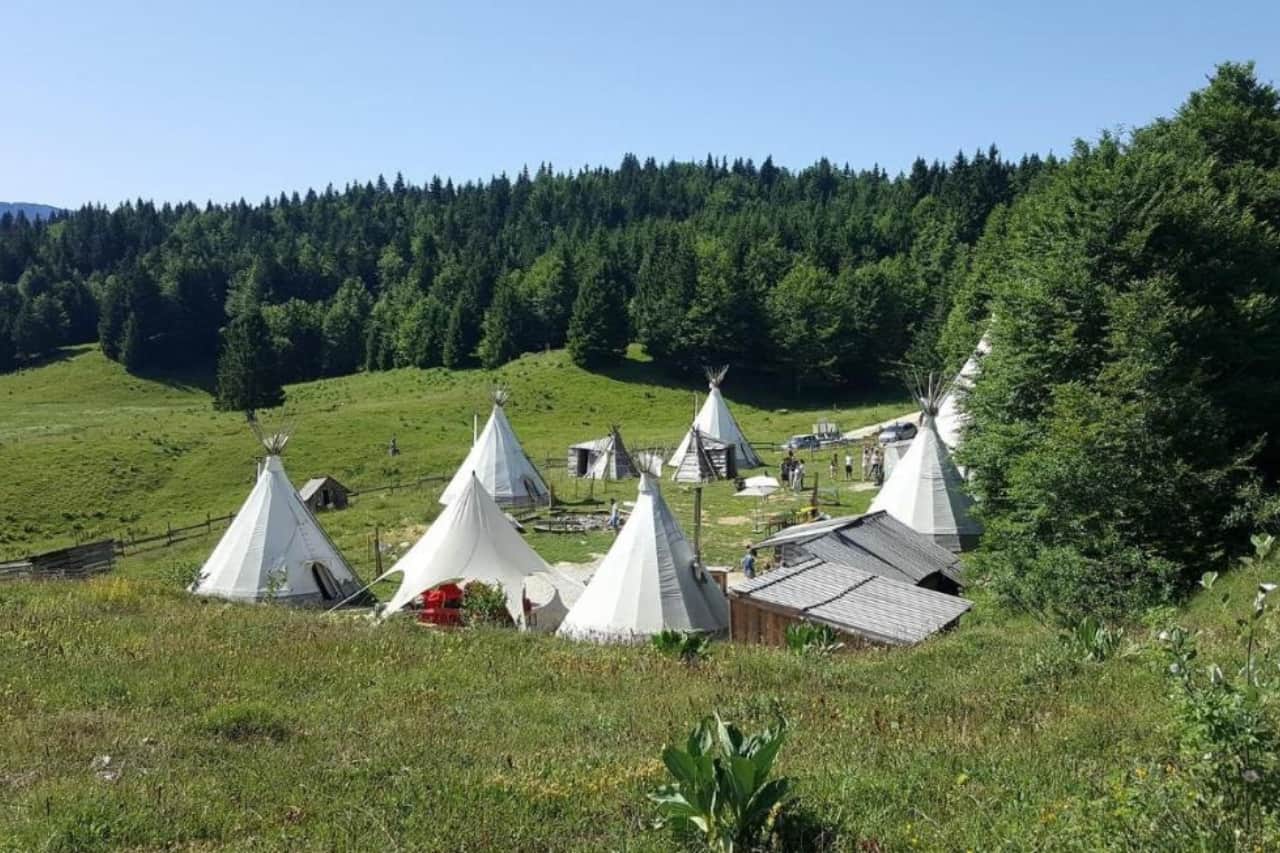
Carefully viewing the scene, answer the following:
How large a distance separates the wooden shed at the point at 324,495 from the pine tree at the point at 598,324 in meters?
34.9

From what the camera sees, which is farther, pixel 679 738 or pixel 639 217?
pixel 639 217

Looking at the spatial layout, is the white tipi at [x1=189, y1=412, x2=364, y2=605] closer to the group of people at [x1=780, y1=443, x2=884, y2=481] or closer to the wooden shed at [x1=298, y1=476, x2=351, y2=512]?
the wooden shed at [x1=298, y1=476, x2=351, y2=512]

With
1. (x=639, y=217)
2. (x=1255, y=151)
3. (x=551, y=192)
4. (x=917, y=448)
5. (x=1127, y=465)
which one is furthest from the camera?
(x=551, y=192)

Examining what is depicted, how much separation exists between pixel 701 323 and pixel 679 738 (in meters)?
67.1

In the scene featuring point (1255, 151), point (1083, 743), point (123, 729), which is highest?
point (1255, 151)

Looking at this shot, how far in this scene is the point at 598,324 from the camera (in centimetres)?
7500

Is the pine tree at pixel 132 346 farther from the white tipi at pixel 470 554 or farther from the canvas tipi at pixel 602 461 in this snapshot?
the white tipi at pixel 470 554

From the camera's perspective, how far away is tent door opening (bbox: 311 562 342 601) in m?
23.3

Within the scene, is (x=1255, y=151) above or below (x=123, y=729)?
above

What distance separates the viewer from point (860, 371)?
247 ft

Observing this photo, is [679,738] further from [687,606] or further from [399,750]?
[687,606]

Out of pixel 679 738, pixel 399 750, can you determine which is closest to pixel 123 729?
pixel 399 750

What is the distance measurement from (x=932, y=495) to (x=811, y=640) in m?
15.8

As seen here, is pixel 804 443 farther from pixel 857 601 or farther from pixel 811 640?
pixel 811 640
